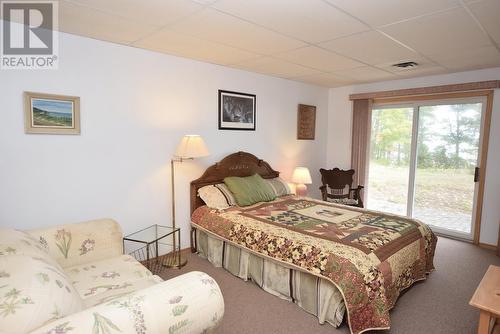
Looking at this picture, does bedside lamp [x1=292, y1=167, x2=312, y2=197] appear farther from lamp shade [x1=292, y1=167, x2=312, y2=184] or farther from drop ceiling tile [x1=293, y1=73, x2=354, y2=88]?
drop ceiling tile [x1=293, y1=73, x2=354, y2=88]

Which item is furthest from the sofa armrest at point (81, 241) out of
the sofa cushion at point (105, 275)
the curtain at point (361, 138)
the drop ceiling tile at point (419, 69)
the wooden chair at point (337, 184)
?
the curtain at point (361, 138)

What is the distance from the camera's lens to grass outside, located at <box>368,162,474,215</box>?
412 centimetres

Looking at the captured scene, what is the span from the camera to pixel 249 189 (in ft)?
11.8

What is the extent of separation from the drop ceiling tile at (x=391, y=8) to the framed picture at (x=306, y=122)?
2555mm

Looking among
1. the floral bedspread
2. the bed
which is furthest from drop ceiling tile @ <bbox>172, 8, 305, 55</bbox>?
the floral bedspread

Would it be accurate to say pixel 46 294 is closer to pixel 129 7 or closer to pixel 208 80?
pixel 129 7

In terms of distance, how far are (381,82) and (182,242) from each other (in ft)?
12.6

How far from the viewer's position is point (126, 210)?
3.01 metres

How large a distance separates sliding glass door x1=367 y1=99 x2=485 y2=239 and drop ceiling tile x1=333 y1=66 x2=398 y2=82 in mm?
633

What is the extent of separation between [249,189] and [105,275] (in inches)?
76.6

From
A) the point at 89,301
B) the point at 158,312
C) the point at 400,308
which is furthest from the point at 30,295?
the point at 400,308

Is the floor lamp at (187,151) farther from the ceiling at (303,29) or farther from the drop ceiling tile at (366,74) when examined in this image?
the drop ceiling tile at (366,74)

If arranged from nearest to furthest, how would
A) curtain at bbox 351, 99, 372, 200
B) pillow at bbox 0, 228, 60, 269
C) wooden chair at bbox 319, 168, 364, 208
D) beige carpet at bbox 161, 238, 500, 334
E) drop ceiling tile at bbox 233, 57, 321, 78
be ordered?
pillow at bbox 0, 228, 60, 269
beige carpet at bbox 161, 238, 500, 334
drop ceiling tile at bbox 233, 57, 321, 78
wooden chair at bbox 319, 168, 364, 208
curtain at bbox 351, 99, 372, 200

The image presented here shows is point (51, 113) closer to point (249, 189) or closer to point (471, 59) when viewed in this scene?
point (249, 189)
